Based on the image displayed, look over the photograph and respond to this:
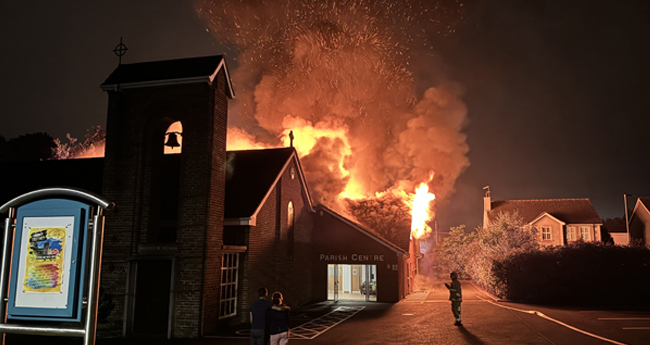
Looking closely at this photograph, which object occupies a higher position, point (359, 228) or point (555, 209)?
point (555, 209)

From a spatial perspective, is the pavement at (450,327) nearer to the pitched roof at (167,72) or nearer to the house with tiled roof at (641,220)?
the pitched roof at (167,72)

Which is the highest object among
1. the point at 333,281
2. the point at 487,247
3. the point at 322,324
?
the point at 487,247

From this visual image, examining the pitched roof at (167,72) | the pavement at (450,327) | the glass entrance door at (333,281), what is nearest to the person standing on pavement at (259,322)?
the pavement at (450,327)

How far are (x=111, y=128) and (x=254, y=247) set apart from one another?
23.3 feet

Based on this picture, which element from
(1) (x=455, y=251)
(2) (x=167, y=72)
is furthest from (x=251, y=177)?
(1) (x=455, y=251)

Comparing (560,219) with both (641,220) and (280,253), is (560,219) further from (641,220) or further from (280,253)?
(280,253)

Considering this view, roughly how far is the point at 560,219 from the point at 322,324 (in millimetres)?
42563

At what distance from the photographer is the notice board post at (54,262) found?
7.96 meters

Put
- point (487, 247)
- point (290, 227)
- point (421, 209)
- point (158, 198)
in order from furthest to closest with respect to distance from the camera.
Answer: point (421, 209)
point (487, 247)
point (290, 227)
point (158, 198)

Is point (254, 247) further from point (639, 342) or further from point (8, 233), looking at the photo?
point (639, 342)

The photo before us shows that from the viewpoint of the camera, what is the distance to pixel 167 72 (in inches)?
654

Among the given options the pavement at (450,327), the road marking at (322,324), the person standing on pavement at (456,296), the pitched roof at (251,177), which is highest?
the pitched roof at (251,177)

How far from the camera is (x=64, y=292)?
7.97 m

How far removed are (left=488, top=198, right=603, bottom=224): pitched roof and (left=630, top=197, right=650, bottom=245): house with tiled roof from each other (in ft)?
14.9
